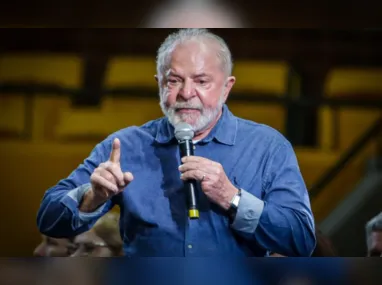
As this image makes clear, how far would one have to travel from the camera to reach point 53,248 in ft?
6.16

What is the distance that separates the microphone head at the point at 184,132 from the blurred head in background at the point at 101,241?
27cm

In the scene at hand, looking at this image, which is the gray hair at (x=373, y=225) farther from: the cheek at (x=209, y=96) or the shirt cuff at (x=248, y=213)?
the cheek at (x=209, y=96)

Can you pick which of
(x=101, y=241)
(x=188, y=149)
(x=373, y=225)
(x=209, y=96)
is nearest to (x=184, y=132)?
(x=188, y=149)

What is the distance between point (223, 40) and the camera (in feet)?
6.20

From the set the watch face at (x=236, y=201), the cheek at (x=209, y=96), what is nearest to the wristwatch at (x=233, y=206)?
the watch face at (x=236, y=201)

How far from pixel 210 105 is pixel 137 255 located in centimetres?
38

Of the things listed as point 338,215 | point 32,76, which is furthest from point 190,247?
point 32,76

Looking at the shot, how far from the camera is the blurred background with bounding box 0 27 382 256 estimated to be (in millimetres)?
1939

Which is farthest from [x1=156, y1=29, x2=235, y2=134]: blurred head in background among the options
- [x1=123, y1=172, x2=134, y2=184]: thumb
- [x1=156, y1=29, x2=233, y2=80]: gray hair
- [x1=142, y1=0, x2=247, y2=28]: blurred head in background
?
[x1=123, y1=172, x2=134, y2=184]: thumb

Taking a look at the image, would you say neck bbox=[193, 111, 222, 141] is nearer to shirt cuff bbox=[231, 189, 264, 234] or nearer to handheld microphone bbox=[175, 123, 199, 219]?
handheld microphone bbox=[175, 123, 199, 219]

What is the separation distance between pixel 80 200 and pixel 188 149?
28 cm

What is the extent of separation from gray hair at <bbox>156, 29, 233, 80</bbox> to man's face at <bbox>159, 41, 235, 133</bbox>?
0.02 meters

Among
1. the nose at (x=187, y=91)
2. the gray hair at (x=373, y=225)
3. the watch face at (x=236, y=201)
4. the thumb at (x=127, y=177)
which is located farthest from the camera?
the gray hair at (x=373, y=225)

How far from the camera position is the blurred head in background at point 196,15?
1.99 meters
